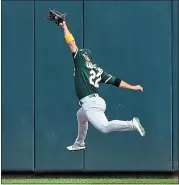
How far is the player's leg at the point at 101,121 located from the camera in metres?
6.51

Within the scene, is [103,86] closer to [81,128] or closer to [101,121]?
[81,128]

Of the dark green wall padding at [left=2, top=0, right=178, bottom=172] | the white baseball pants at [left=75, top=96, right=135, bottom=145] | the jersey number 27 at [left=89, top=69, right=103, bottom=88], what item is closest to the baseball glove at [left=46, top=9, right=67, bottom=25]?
the jersey number 27 at [left=89, top=69, right=103, bottom=88]

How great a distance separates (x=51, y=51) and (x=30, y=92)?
80cm

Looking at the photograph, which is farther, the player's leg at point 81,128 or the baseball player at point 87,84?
the player's leg at point 81,128

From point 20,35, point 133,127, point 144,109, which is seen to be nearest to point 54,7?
point 20,35

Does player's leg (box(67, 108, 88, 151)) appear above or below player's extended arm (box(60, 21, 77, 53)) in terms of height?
below

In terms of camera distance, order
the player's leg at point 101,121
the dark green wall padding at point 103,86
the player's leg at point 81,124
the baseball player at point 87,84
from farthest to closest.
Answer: the dark green wall padding at point 103,86, the player's leg at point 81,124, the baseball player at point 87,84, the player's leg at point 101,121

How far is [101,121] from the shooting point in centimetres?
665

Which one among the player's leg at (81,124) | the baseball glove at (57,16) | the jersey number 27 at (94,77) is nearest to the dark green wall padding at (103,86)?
the player's leg at (81,124)

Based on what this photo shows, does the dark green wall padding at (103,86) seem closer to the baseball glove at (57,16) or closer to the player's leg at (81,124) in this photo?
the player's leg at (81,124)

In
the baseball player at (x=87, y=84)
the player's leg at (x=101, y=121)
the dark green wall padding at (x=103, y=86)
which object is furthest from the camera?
the dark green wall padding at (x=103, y=86)

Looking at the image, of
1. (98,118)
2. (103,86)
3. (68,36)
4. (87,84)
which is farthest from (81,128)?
(103,86)

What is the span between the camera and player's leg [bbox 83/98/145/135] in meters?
6.51

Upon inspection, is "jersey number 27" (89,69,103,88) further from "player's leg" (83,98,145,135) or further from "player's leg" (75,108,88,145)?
"player's leg" (75,108,88,145)
